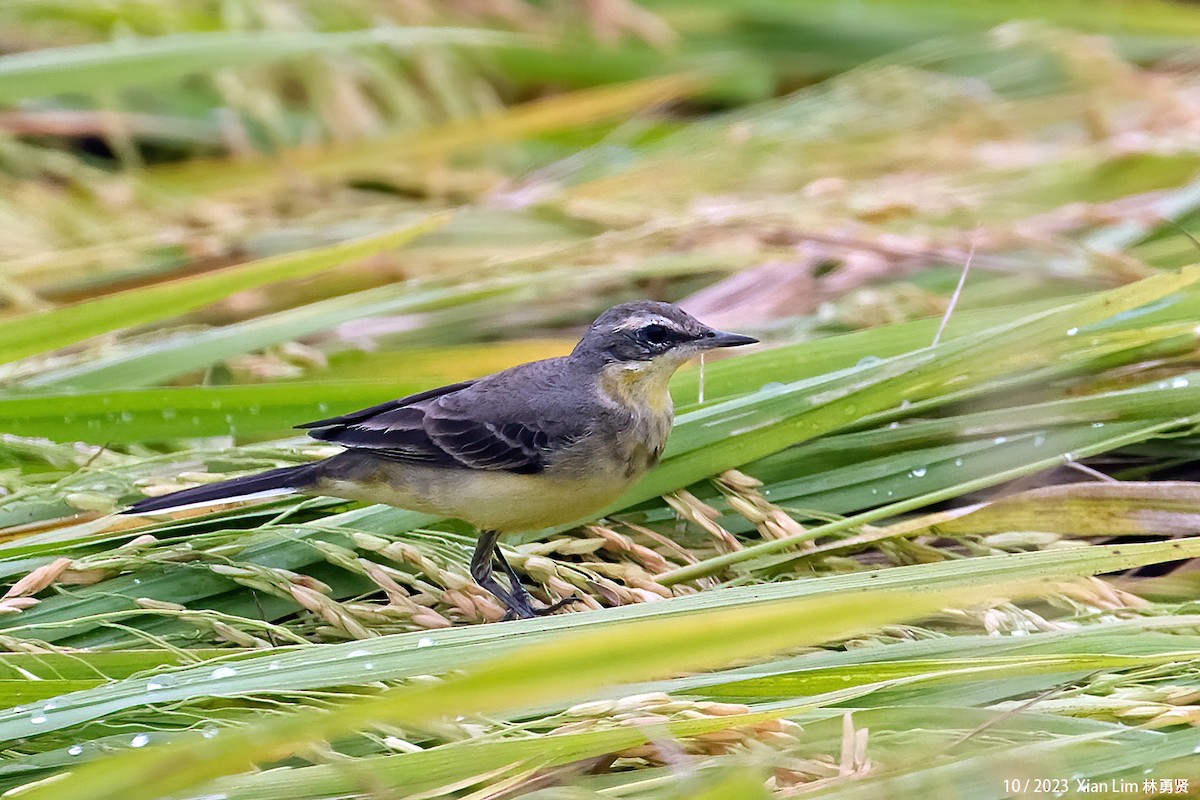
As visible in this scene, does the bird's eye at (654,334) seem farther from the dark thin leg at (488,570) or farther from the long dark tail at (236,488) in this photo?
the long dark tail at (236,488)

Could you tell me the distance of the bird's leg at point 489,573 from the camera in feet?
10.3

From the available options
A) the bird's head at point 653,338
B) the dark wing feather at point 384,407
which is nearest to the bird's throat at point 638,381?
the bird's head at point 653,338

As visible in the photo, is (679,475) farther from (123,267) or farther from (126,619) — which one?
(123,267)

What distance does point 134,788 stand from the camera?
68.6 inches

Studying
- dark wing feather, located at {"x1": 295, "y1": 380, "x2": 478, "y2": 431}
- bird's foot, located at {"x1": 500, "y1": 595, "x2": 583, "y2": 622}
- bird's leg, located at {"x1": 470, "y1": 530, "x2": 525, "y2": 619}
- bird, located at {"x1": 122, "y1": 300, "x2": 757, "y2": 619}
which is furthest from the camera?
dark wing feather, located at {"x1": 295, "y1": 380, "x2": 478, "y2": 431}

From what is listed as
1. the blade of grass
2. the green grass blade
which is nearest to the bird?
the blade of grass

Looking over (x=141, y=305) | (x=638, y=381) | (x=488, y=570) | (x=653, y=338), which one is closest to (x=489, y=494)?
(x=488, y=570)

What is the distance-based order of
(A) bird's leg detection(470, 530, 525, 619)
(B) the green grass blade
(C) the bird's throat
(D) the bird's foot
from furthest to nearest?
(B) the green grass blade → (C) the bird's throat → (A) bird's leg detection(470, 530, 525, 619) → (D) the bird's foot

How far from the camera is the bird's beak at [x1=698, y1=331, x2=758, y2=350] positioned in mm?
3543

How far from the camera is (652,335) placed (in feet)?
12.1

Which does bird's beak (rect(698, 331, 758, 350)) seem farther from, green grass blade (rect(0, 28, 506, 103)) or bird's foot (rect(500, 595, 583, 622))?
green grass blade (rect(0, 28, 506, 103))

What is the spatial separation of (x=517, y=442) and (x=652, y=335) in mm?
502

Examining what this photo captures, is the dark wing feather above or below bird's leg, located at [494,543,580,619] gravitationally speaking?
above

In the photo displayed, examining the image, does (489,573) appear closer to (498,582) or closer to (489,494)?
(498,582)
